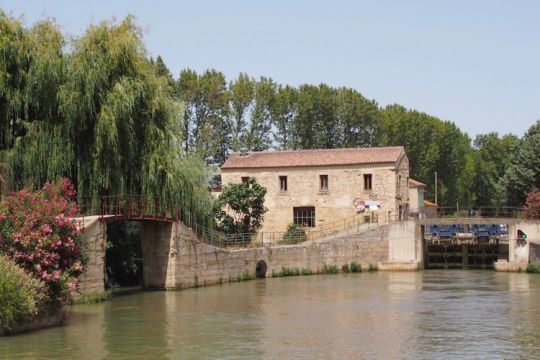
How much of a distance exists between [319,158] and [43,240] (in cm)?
3183

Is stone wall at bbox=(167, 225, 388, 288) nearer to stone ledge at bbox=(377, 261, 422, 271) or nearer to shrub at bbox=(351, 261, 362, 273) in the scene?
shrub at bbox=(351, 261, 362, 273)

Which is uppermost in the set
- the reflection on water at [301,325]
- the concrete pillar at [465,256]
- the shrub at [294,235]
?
the shrub at [294,235]

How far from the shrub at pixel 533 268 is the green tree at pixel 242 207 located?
51.2 feet

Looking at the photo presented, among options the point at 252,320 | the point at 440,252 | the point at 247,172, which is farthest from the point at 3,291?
the point at 440,252

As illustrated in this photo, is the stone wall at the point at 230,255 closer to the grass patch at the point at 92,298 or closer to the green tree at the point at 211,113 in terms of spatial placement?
the grass patch at the point at 92,298

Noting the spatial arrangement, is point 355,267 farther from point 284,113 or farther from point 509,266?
point 284,113

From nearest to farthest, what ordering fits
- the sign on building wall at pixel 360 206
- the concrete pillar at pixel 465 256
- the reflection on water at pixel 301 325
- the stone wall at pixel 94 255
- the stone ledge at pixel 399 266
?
the reflection on water at pixel 301 325, the stone wall at pixel 94 255, the stone ledge at pixel 399 266, the sign on building wall at pixel 360 206, the concrete pillar at pixel 465 256

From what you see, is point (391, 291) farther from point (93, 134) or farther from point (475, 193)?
point (475, 193)

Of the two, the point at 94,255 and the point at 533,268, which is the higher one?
the point at 94,255

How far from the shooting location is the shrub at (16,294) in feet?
72.6

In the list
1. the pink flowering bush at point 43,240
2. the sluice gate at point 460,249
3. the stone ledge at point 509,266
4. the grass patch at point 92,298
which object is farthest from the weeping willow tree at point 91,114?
the sluice gate at point 460,249

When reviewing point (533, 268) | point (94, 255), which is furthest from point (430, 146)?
point (94, 255)

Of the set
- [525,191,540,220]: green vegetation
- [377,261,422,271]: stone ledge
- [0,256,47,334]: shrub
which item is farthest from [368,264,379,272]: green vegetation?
[0,256,47,334]: shrub

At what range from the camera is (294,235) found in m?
50.8
